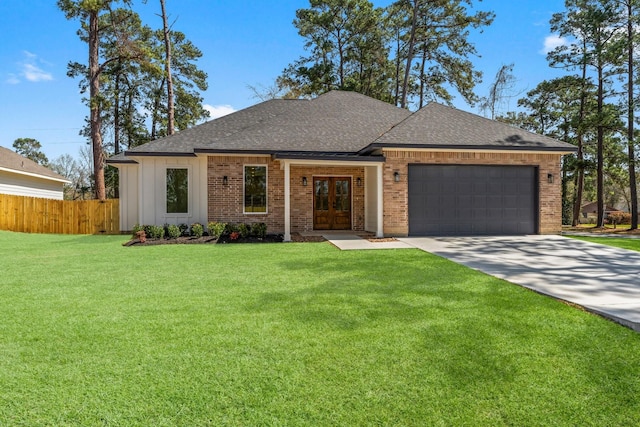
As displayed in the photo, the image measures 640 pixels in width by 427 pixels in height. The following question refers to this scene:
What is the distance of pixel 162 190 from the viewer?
43.2 feet

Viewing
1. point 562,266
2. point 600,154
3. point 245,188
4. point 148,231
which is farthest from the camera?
point 600,154

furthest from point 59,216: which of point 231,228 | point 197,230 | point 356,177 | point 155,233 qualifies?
point 356,177

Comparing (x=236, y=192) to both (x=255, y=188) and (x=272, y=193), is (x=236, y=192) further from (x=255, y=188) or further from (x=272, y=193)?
(x=272, y=193)

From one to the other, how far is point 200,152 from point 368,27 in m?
17.4

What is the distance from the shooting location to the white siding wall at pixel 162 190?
13.0 meters

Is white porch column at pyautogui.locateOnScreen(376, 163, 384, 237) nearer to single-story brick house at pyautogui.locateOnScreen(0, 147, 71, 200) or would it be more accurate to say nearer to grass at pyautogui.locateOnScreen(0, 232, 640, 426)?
grass at pyautogui.locateOnScreen(0, 232, 640, 426)

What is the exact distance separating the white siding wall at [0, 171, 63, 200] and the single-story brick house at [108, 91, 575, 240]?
31.9ft

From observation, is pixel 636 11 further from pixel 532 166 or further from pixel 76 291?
pixel 76 291

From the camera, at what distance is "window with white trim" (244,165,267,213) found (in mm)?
12953

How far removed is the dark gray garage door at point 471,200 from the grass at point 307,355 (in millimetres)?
6596

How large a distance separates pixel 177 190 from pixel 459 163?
9.36 m

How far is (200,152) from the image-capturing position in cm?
1226

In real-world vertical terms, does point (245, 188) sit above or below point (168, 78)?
below

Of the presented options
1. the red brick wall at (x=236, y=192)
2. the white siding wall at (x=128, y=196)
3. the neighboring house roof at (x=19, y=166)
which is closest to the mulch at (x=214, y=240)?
the red brick wall at (x=236, y=192)
